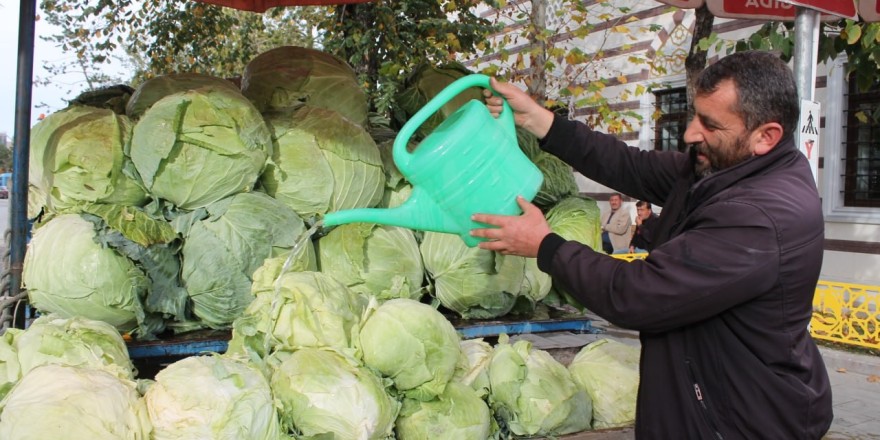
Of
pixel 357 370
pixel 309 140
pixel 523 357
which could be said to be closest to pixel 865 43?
pixel 523 357

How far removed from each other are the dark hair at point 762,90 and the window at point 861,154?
7.97 m

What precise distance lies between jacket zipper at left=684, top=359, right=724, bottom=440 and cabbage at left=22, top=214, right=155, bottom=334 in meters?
2.02

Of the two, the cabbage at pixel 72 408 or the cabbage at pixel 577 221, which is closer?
the cabbage at pixel 72 408

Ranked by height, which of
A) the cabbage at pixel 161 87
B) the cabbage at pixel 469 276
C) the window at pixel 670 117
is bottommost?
the cabbage at pixel 469 276

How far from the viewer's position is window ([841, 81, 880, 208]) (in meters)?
8.73

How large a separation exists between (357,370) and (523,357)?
840 mm

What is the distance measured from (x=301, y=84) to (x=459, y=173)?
1647 millimetres

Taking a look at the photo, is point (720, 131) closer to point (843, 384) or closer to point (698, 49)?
point (698, 49)

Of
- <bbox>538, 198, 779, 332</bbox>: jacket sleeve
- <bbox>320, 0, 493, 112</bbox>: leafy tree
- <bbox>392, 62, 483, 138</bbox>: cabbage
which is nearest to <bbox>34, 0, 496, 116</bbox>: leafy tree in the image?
<bbox>320, 0, 493, 112</bbox>: leafy tree

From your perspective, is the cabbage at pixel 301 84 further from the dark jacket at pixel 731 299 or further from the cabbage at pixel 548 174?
the dark jacket at pixel 731 299

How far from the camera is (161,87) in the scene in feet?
10.7

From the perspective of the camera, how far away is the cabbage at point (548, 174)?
3678mm

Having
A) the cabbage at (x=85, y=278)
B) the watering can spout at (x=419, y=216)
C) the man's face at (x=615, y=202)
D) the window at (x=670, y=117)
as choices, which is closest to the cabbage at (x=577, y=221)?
the watering can spout at (x=419, y=216)

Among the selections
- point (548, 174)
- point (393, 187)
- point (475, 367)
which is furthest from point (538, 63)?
point (475, 367)
